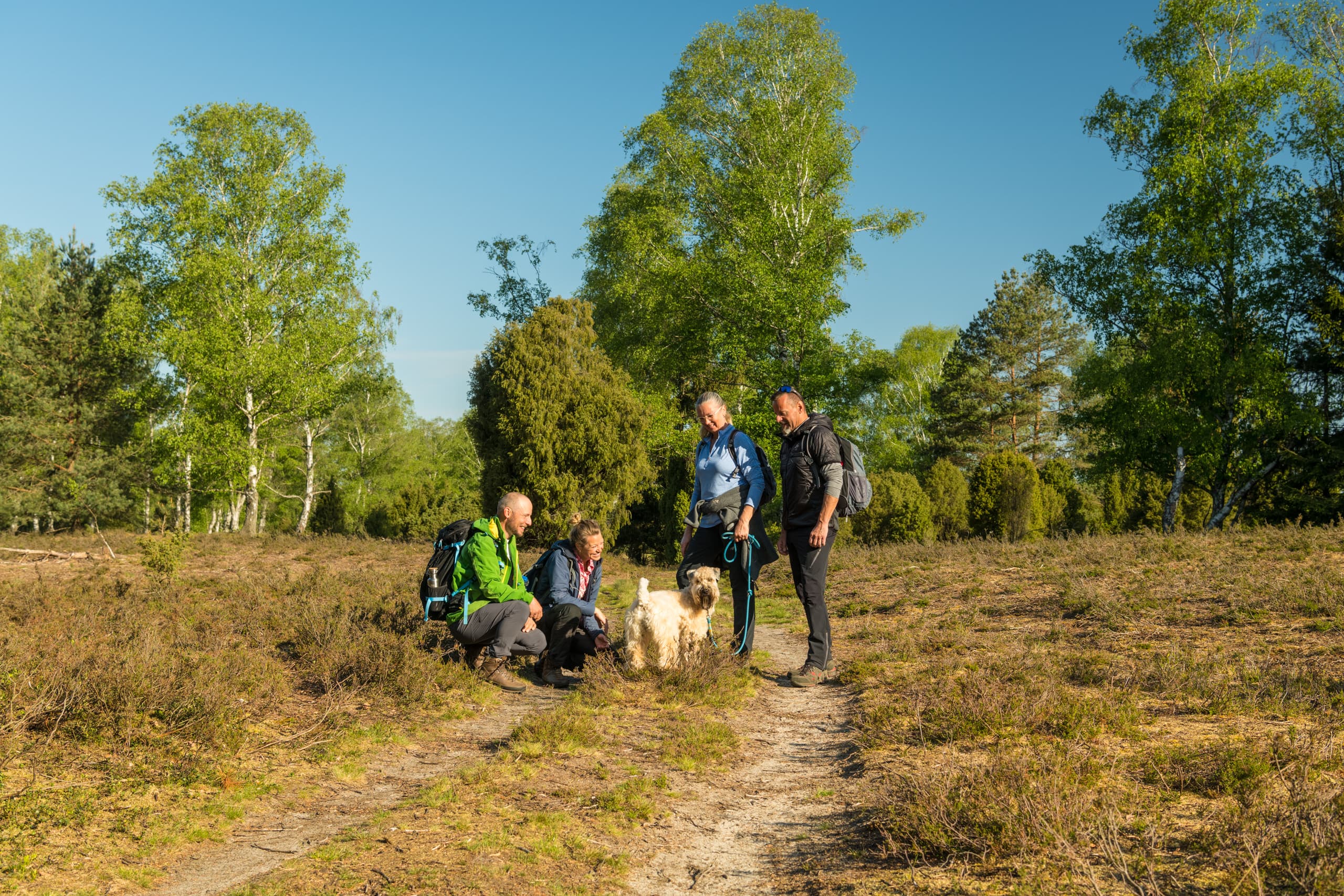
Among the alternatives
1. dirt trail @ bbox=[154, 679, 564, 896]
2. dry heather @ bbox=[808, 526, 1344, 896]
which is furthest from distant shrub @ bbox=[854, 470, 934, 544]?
dirt trail @ bbox=[154, 679, 564, 896]

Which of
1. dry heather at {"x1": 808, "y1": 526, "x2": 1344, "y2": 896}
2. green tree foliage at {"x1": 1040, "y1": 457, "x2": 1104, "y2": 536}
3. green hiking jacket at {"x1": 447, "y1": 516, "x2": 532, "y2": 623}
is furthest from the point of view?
green tree foliage at {"x1": 1040, "y1": 457, "x2": 1104, "y2": 536}

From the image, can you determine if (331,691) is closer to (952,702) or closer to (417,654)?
(417,654)

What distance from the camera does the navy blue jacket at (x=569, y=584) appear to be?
7.00 m

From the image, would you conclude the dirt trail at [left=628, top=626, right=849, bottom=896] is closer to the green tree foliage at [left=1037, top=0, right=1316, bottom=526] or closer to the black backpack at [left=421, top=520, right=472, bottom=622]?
the black backpack at [left=421, top=520, right=472, bottom=622]

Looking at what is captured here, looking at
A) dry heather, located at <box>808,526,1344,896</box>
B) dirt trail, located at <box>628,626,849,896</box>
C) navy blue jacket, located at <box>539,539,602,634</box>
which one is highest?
navy blue jacket, located at <box>539,539,602,634</box>

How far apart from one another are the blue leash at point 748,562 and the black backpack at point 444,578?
6.71ft

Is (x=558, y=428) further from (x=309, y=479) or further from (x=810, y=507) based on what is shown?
(x=309, y=479)

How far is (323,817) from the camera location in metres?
3.90

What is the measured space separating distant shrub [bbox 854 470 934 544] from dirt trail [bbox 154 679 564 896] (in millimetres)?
17974

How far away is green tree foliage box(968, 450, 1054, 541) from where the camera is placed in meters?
22.8

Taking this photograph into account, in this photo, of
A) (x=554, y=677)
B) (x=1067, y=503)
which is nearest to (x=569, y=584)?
(x=554, y=677)

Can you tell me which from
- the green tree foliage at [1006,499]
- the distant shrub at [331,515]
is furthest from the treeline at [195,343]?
the green tree foliage at [1006,499]

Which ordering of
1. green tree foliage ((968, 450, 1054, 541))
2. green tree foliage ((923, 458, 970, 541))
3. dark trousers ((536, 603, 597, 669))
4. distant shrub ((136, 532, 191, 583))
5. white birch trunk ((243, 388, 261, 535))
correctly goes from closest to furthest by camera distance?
dark trousers ((536, 603, 597, 669)) → distant shrub ((136, 532, 191, 583)) → green tree foliage ((968, 450, 1054, 541)) → green tree foliage ((923, 458, 970, 541)) → white birch trunk ((243, 388, 261, 535))

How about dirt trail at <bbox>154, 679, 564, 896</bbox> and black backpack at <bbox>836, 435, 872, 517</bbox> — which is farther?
black backpack at <bbox>836, 435, 872, 517</bbox>
